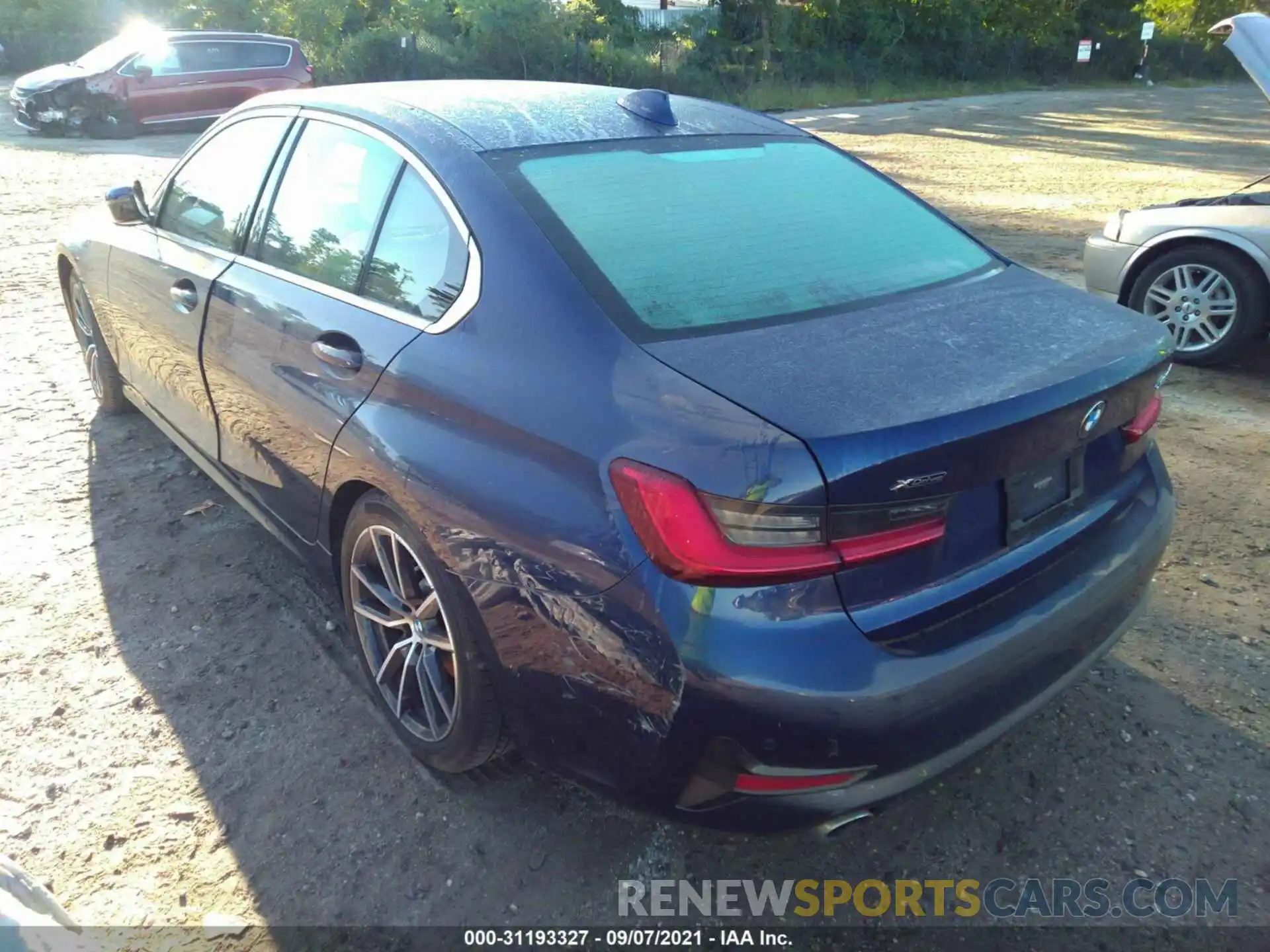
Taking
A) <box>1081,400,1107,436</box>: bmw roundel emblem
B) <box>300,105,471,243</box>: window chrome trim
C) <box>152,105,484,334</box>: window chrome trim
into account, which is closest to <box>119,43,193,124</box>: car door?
<box>152,105,484,334</box>: window chrome trim

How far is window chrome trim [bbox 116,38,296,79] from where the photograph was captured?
50.4 ft

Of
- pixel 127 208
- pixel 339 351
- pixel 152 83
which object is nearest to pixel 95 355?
pixel 127 208

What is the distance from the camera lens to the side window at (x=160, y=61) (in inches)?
609

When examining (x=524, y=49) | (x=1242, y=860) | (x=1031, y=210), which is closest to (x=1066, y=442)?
(x=1242, y=860)

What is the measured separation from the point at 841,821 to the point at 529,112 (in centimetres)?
210

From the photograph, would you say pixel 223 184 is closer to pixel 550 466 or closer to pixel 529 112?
pixel 529 112

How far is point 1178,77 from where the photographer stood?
144ft

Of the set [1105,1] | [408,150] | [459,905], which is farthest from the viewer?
[1105,1]

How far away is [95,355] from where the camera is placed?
187 inches

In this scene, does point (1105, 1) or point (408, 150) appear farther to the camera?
point (1105, 1)

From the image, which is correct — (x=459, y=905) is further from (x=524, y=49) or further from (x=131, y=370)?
(x=524, y=49)

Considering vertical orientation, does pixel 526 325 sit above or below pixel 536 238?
below

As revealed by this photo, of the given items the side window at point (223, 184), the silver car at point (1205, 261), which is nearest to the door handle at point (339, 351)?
the side window at point (223, 184)

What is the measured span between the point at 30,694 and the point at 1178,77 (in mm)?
51996
